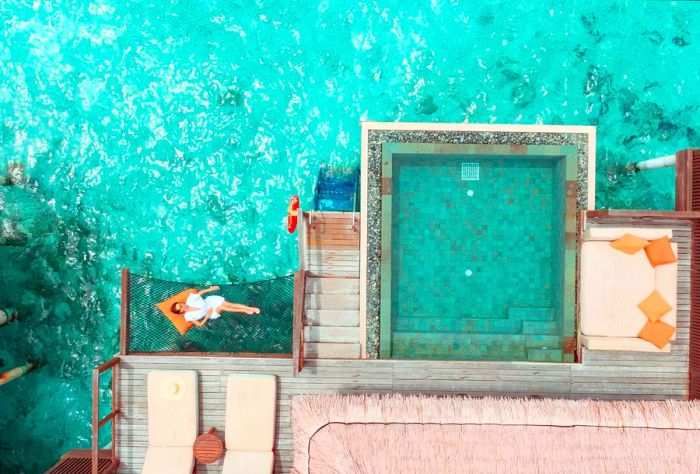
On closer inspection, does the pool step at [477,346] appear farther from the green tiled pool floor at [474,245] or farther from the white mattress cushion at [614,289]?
the white mattress cushion at [614,289]

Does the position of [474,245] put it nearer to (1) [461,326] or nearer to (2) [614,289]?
(1) [461,326]

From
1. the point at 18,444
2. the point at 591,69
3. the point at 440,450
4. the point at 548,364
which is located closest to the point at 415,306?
the point at 548,364

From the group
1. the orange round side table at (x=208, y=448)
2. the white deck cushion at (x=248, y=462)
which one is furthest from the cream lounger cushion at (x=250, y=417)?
the orange round side table at (x=208, y=448)

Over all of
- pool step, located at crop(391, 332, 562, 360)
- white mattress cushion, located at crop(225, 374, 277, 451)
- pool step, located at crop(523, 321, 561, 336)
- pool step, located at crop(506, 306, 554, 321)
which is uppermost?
pool step, located at crop(506, 306, 554, 321)

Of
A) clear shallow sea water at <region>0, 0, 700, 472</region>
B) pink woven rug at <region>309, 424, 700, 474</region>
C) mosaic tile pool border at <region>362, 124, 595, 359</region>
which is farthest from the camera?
clear shallow sea water at <region>0, 0, 700, 472</region>

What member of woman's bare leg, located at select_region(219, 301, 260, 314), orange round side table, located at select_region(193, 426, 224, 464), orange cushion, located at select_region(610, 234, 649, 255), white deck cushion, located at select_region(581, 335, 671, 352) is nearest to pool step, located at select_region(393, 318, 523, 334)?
white deck cushion, located at select_region(581, 335, 671, 352)

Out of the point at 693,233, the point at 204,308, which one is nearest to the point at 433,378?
the point at 204,308

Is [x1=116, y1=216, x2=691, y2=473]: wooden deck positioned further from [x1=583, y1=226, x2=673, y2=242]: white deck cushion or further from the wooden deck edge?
the wooden deck edge
